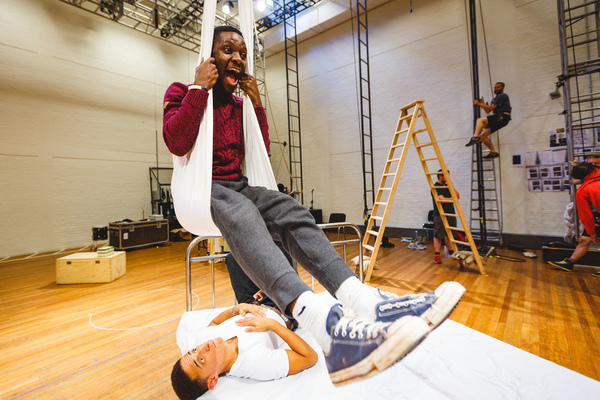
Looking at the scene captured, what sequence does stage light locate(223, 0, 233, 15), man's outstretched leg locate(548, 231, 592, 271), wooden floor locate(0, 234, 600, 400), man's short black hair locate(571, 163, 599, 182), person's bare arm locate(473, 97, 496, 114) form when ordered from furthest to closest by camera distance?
stage light locate(223, 0, 233, 15), person's bare arm locate(473, 97, 496, 114), man's outstretched leg locate(548, 231, 592, 271), man's short black hair locate(571, 163, 599, 182), wooden floor locate(0, 234, 600, 400)

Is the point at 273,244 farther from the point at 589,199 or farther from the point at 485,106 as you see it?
the point at 485,106

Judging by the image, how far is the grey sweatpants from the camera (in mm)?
855

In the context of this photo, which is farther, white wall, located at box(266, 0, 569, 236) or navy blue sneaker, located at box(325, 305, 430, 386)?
white wall, located at box(266, 0, 569, 236)

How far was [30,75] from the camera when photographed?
17.8ft

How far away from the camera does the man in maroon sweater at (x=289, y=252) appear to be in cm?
71

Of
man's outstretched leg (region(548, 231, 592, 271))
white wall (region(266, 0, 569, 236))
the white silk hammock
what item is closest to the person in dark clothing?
white wall (region(266, 0, 569, 236))

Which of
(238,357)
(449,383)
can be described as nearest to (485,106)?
(449,383)

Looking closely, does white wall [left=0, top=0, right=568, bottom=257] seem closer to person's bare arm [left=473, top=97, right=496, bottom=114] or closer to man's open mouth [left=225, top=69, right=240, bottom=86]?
person's bare arm [left=473, top=97, right=496, bottom=114]

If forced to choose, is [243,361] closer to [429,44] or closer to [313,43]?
[429,44]

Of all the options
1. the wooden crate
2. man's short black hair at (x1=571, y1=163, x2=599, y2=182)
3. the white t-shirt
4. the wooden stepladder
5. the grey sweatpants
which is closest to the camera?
the grey sweatpants

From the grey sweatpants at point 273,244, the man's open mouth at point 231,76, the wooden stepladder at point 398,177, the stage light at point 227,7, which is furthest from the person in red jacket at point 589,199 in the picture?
the stage light at point 227,7

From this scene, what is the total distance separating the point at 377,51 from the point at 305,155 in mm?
3069

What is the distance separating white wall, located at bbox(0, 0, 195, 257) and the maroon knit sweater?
6.31m

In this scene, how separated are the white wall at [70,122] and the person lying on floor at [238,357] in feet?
20.2
